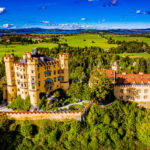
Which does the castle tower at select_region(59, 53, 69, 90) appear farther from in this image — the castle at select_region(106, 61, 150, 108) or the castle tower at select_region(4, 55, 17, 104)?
the castle tower at select_region(4, 55, 17, 104)

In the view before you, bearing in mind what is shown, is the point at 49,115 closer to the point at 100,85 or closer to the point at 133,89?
the point at 100,85

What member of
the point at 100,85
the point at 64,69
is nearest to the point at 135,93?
the point at 100,85

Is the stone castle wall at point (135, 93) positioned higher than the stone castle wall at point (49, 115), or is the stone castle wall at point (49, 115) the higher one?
the stone castle wall at point (135, 93)

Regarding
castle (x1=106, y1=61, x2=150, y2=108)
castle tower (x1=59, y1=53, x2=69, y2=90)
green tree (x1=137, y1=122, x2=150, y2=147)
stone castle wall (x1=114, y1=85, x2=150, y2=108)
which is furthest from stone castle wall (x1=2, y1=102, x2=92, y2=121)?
castle (x1=106, y1=61, x2=150, y2=108)

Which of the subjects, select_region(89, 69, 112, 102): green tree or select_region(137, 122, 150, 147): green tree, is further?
select_region(89, 69, 112, 102): green tree

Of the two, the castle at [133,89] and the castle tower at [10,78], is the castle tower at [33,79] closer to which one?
the castle tower at [10,78]

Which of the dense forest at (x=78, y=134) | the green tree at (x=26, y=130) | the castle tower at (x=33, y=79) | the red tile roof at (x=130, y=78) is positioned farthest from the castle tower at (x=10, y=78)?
the red tile roof at (x=130, y=78)

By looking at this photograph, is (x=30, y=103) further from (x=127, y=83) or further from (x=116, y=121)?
(x=127, y=83)

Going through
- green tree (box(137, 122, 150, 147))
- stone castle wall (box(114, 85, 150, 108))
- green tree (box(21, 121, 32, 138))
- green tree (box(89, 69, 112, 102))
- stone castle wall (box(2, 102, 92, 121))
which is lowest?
green tree (box(137, 122, 150, 147))

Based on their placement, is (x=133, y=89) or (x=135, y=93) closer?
(x=133, y=89)
